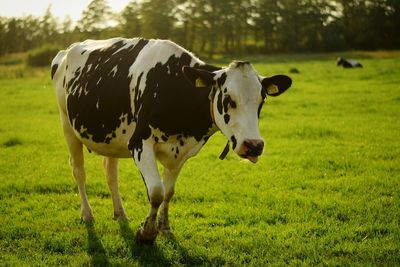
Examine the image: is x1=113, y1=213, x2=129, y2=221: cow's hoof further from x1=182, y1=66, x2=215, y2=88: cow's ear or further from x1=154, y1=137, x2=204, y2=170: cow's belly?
x1=182, y1=66, x2=215, y2=88: cow's ear

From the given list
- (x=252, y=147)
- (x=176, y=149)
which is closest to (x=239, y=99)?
(x=252, y=147)

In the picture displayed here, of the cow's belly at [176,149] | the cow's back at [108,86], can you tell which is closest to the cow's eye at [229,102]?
the cow's belly at [176,149]

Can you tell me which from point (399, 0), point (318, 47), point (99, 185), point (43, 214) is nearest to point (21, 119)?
point (99, 185)

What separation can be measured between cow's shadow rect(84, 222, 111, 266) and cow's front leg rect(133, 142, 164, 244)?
1.41ft

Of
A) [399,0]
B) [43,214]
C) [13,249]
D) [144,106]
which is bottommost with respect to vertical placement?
[399,0]

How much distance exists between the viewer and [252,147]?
4.45 meters

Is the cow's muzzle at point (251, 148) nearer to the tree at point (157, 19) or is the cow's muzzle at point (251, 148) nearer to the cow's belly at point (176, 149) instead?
the cow's belly at point (176, 149)

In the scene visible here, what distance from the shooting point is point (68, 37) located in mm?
77438

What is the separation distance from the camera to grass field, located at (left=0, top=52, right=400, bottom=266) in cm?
523

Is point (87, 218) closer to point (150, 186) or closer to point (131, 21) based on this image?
point (150, 186)

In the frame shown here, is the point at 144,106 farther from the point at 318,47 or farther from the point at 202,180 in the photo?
the point at 318,47

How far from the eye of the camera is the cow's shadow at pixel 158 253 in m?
5.03

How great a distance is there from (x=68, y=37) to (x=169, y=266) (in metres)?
76.8

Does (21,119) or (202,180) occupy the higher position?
(202,180)
